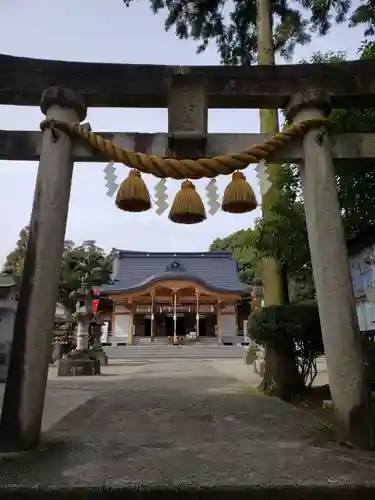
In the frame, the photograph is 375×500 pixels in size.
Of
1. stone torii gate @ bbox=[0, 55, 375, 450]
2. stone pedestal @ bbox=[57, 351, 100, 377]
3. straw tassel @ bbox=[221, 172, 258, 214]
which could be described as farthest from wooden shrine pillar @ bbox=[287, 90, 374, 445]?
stone pedestal @ bbox=[57, 351, 100, 377]

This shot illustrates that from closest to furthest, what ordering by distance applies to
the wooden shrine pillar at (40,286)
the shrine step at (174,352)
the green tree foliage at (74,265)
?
1. the wooden shrine pillar at (40,286)
2. the green tree foliage at (74,265)
3. the shrine step at (174,352)

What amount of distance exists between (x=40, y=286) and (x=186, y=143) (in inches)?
76.9

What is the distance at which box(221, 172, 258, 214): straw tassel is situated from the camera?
4.03 metres

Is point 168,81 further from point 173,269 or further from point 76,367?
point 173,269

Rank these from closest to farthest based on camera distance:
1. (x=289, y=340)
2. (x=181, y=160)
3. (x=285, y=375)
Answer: (x=181, y=160) → (x=289, y=340) → (x=285, y=375)

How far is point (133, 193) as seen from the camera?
3.92 metres

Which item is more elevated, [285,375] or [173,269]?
[173,269]

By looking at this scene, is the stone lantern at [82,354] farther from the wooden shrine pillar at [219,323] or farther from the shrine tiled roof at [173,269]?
the wooden shrine pillar at [219,323]

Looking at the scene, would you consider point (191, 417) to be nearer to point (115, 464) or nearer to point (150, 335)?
point (115, 464)

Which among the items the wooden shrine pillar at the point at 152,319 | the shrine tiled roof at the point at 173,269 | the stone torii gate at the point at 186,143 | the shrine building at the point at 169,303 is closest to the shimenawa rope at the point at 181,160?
the stone torii gate at the point at 186,143

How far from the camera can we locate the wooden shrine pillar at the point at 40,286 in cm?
334

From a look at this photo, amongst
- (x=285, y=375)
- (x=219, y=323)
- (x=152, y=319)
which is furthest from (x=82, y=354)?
(x=219, y=323)

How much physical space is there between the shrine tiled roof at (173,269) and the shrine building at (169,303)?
75mm

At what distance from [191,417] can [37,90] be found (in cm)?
401
